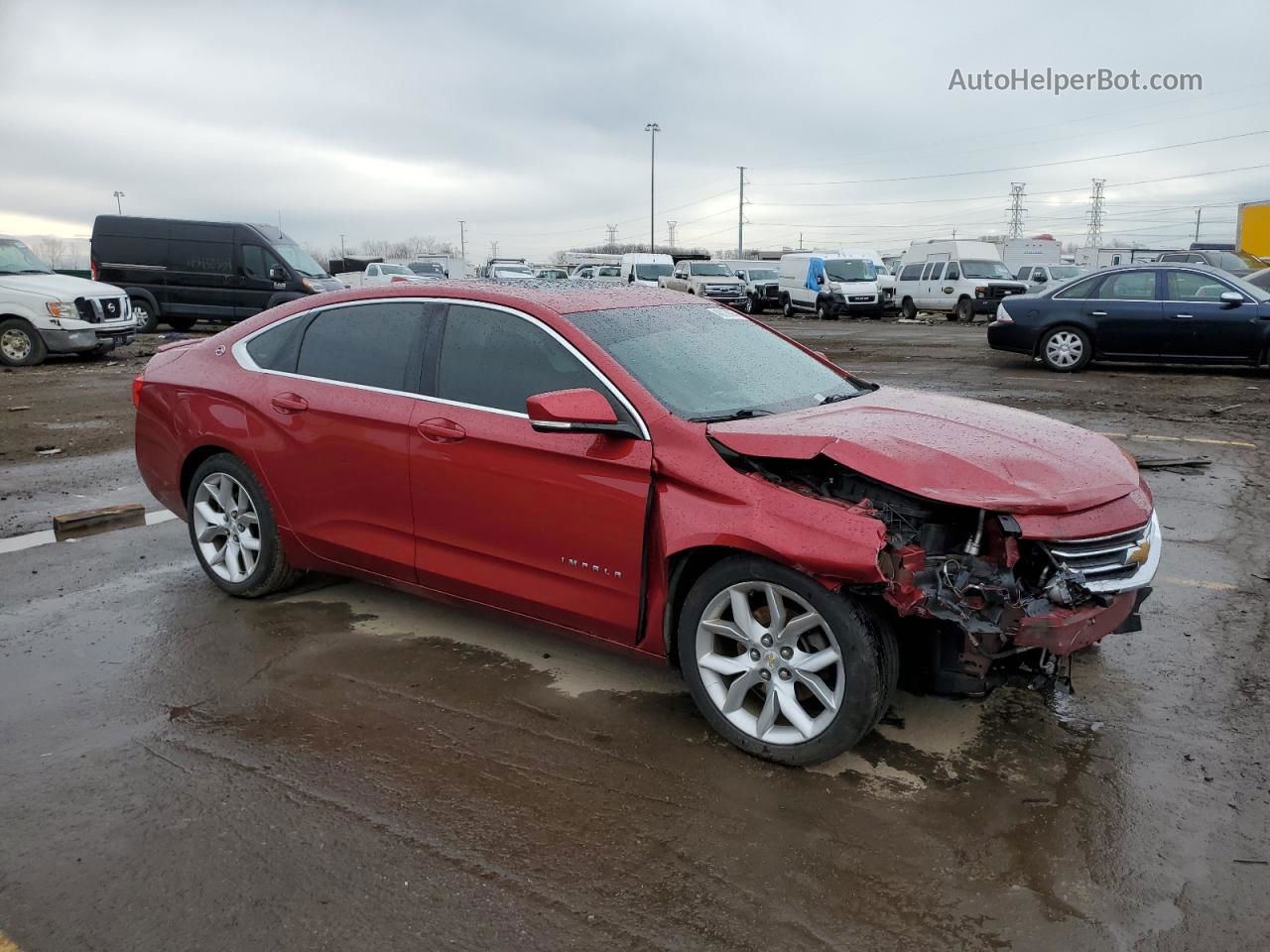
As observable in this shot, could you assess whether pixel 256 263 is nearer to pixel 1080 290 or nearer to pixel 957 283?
pixel 1080 290

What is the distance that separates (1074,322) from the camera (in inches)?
560

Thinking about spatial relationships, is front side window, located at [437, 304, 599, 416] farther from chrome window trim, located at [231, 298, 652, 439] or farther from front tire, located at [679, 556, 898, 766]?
front tire, located at [679, 556, 898, 766]

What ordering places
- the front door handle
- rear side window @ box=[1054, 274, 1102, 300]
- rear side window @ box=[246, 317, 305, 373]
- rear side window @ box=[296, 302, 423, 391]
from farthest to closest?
rear side window @ box=[1054, 274, 1102, 300] → rear side window @ box=[246, 317, 305, 373] → rear side window @ box=[296, 302, 423, 391] → the front door handle

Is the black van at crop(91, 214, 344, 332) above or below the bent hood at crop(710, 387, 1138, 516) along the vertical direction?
above

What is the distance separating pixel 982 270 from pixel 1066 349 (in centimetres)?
1557

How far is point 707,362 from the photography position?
4086 mm

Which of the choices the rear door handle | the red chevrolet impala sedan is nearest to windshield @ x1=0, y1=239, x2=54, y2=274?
the red chevrolet impala sedan

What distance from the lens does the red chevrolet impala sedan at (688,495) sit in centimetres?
314

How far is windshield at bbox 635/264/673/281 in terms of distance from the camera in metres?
35.3

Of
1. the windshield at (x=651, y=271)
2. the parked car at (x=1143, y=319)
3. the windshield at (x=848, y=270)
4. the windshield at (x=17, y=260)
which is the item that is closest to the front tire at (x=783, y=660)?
the parked car at (x=1143, y=319)

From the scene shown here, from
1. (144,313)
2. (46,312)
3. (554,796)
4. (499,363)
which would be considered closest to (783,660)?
(554,796)

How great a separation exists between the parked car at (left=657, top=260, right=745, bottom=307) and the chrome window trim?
88.9 feet

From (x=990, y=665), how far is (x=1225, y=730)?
1110mm

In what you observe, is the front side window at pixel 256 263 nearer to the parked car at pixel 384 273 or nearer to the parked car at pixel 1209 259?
the parked car at pixel 384 273
